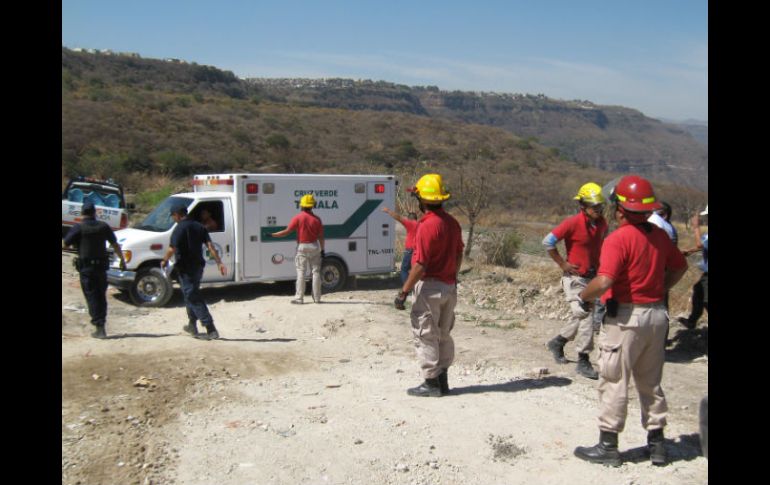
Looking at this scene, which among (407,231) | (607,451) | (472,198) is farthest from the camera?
(472,198)

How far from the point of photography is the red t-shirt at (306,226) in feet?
37.2

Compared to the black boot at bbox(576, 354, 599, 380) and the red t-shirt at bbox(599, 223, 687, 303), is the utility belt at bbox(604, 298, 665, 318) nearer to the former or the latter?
the red t-shirt at bbox(599, 223, 687, 303)

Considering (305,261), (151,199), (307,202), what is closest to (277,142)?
(151,199)

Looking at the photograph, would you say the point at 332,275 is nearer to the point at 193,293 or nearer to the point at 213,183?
the point at 213,183

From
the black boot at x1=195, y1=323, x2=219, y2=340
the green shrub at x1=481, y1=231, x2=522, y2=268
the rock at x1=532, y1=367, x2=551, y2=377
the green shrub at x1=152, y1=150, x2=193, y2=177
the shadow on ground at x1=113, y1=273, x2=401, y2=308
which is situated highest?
the green shrub at x1=152, y1=150, x2=193, y2=177

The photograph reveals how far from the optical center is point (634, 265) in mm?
4734

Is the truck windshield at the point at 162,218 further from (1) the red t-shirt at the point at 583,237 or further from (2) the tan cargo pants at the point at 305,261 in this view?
(1) the red t-shirt at the point at 583,237

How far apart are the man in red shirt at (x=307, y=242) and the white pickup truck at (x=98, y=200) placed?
21.4 feet

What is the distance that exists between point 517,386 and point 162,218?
725 centimetres

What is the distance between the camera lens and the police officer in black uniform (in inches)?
352

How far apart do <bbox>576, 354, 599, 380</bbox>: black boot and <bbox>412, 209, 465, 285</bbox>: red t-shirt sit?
1.91 m

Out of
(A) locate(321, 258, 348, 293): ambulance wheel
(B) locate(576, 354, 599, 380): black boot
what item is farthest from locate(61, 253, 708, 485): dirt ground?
(A) locate(321, 258, 348, 293): ambulance wheel

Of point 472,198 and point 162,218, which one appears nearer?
point 162,218

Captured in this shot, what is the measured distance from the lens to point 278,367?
778cm
